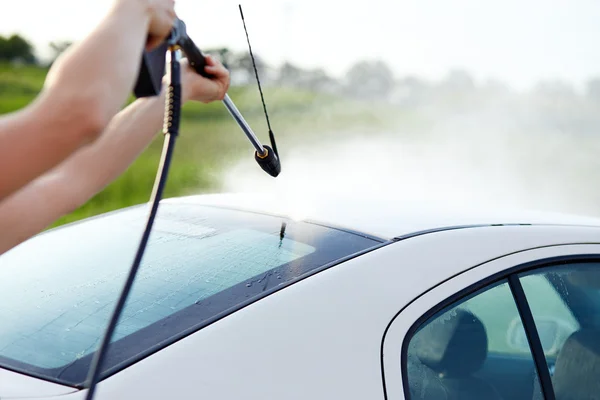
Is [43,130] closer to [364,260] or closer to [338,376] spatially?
[338,376]

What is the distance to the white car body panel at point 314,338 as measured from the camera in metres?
1.56

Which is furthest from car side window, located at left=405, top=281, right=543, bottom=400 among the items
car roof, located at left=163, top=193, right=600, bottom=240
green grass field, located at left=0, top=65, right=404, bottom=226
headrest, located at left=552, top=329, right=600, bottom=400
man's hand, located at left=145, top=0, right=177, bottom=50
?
green grass field, located at left=0, top=65, right=404, bottom=226

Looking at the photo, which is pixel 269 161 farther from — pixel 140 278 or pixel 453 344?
pixel 453 344

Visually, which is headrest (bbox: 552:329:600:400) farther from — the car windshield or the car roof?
the car windshield

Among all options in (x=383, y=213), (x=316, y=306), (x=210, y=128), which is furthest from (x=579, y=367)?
(x=210, y=128)

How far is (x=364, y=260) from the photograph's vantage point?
6.25 feet

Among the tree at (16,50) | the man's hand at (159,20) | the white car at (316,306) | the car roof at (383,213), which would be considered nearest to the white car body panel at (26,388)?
the white car at (316,306)

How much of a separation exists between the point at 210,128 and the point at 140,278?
20254 mm

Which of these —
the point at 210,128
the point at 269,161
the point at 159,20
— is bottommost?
the point at 210,128

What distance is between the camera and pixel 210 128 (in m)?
22.1

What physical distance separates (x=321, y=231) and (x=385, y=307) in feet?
1.43

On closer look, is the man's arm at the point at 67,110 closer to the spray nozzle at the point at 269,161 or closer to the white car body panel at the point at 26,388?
the white car body panel at the point at 26,388

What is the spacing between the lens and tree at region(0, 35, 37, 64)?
25.2 meters

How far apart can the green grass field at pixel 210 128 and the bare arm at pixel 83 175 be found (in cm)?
986
